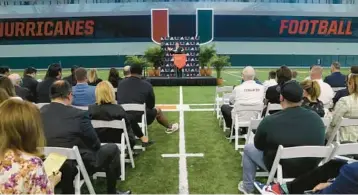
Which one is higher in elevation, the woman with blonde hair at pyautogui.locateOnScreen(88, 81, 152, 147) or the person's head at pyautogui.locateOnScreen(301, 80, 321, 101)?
the person's head at pyautogui.locateOnScreen(301, 80, 321, 101)

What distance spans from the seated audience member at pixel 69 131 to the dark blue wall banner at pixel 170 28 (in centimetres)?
2734

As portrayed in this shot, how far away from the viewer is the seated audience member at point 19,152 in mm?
2307

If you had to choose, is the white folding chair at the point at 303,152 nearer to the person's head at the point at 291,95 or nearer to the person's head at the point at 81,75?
the person's head at the point at 291,95

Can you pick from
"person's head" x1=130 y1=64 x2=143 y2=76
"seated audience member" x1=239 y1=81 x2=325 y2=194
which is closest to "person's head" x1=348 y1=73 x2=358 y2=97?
"seated audience member" x1=239 y1=81 x2=325 y2=194

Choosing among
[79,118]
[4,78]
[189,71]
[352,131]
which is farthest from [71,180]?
[189,71]

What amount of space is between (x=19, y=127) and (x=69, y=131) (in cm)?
158

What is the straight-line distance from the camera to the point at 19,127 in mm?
2309

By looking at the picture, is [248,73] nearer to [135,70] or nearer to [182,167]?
[135,70]

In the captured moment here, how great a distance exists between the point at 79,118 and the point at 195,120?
574 centimetres

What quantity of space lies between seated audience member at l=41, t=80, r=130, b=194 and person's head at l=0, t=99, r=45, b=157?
53.5 inches

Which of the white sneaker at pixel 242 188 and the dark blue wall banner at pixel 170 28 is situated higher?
the dark blue wall banner at pixel 170 28

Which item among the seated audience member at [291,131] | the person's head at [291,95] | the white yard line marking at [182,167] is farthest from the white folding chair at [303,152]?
the white yard line marking at [182,167]

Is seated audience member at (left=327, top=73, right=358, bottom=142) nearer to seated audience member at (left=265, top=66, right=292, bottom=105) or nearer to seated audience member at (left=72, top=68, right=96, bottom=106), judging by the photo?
seated audience member at (left=265, top=66, right=292, bottom=105)

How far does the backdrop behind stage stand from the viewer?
3095 cm
